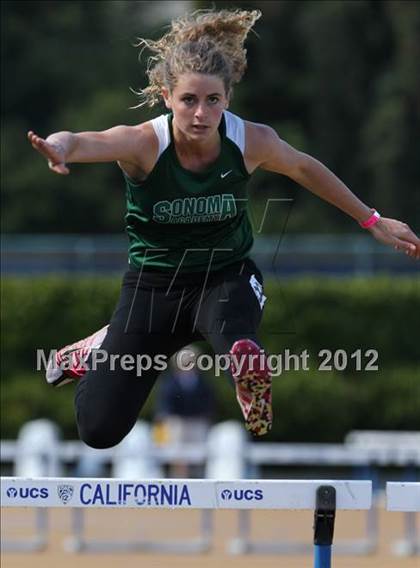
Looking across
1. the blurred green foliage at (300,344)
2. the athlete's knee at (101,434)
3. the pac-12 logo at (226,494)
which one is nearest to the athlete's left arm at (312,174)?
the athlete's knee at (101,434)

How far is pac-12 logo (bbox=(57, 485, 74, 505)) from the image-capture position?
5348 mm

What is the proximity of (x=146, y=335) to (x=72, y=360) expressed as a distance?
58 cm

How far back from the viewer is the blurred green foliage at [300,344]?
17219 millimetres

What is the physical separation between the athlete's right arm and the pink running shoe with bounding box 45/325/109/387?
0.98m

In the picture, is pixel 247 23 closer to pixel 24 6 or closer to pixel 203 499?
pixel 203 499

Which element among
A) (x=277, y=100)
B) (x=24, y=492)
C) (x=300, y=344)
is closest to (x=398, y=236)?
(x=24, y=492)

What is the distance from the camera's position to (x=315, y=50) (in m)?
28.5

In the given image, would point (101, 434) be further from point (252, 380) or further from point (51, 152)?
point (51, 152)

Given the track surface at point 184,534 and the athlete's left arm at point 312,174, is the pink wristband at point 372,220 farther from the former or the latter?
the track surface at point 184,534

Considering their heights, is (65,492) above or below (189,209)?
below

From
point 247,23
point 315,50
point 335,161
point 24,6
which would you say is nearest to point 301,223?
point 335,161

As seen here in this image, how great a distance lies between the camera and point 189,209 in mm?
5777

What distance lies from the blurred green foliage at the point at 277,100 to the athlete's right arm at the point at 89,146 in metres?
20.8

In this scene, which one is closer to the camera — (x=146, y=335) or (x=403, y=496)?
(x=403, y=496)
